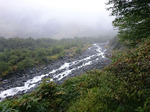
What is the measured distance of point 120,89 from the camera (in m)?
4.04

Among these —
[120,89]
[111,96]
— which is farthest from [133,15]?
[111,96]

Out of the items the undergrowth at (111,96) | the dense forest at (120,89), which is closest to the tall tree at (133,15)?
the dense forest at (120,89)

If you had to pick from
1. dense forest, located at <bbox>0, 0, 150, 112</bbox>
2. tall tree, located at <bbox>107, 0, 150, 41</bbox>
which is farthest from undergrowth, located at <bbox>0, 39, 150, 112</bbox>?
tall tree, located at <bbox>107, 0, 150, 41</bbox>

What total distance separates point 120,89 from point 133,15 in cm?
427

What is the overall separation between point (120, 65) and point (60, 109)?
4411mm

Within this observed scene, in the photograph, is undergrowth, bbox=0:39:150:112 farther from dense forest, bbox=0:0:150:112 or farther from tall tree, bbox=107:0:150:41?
tall tree, bbox=107:0:150:41

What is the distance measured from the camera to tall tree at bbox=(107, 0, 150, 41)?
532cm

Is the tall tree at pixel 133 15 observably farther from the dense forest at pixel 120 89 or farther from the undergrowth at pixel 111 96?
the undergrowth at pixel 111 96

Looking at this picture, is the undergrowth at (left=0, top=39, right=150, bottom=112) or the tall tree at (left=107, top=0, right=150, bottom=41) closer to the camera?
the undergrowth at (left=0, top=39, right=150, bottom=112)

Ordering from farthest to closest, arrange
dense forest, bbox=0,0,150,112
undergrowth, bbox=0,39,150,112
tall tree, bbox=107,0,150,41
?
tall tree, bbox=107,0,150,41, dense forest, bbox=0,0,150,112, undergrowth, bbox=0,39,150,112

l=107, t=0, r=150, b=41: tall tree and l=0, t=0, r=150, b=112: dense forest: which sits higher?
l=107, t=0, r=150, b=41: tall tree

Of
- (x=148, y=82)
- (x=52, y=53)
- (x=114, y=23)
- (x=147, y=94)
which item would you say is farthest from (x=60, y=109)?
(x=52, y=53)

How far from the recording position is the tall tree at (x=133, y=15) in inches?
209

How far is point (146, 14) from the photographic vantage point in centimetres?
526
